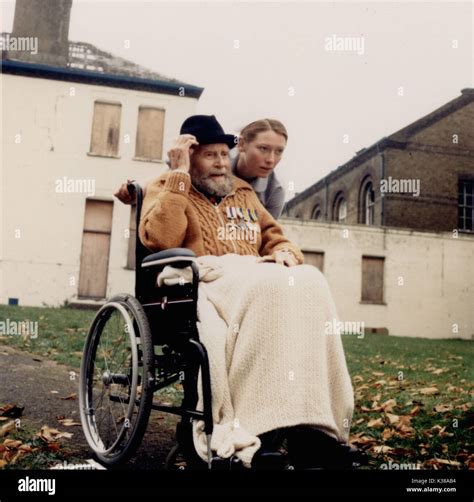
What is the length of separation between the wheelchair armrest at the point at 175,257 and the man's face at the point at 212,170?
1.88ft

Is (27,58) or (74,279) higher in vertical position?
(27,58)

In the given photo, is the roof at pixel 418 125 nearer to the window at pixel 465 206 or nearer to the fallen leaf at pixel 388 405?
the window at pixel 465 206

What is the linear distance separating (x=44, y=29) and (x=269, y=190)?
50.4 feet

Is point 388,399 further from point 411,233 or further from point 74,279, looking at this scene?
point 411,233

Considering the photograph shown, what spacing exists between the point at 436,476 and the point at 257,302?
96 cm

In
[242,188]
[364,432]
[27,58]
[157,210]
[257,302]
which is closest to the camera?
[257,302]

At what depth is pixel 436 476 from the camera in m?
2.36

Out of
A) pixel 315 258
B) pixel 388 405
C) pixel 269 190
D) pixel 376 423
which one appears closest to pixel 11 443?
pixel 269 190

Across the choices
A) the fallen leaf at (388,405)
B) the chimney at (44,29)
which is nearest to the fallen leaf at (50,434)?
the fallen leaf at (388,405)

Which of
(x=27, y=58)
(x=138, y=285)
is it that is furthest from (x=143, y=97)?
(x=138, y=285)

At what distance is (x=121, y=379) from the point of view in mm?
2754

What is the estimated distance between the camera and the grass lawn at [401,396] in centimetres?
335

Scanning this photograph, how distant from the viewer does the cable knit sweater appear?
273cm

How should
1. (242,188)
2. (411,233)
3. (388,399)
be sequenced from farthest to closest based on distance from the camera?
(411,233) < (388,399) < (242,188)
